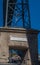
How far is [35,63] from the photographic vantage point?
23312mm

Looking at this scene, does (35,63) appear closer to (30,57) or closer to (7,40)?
(30,57)

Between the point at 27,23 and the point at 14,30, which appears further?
the point at 27,23

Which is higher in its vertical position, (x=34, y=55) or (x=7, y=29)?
(x=7, y=29)

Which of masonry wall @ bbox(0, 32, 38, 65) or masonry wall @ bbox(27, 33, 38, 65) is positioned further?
masonry wall @ bbox(27, 33, 38, 65)

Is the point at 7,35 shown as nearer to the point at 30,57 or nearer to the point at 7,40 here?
the point at 7,40

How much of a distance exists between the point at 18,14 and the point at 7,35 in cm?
414

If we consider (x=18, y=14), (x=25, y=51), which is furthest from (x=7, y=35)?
(x=18, y=14)

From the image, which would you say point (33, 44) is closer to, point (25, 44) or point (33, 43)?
point (33, 43)

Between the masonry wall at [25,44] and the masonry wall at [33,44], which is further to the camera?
the masonry wall at [33,44]

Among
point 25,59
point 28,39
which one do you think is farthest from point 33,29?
point 25,59

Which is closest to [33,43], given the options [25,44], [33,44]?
[33,44]

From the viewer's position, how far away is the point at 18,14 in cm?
2733

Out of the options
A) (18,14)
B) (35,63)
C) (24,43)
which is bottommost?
(35,63)

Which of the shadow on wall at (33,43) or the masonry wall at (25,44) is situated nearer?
the masonry wall at (25,44)
